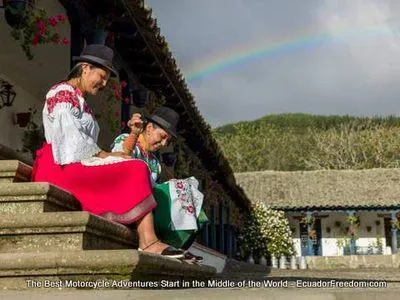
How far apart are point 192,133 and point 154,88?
12.7 feet

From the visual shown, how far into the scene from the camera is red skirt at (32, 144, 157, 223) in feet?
13.1

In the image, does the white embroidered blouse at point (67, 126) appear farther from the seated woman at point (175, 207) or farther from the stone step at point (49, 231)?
the stone step at point (49, 231)

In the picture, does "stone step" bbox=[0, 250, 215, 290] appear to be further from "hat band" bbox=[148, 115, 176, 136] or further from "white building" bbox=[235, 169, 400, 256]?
"white building" bbox=[235, 169, 400, 256]

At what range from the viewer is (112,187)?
13.2 ft

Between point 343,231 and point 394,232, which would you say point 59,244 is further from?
point 343,231

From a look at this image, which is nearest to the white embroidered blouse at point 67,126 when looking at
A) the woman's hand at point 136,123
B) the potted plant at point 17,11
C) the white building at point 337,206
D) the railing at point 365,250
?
the woman's hand at point 136,123

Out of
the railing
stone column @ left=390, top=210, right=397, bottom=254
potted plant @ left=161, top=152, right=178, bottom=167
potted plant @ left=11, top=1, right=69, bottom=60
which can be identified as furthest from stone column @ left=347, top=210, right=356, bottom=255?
potted plant @ left=11, top=1, right=69, bottom=60

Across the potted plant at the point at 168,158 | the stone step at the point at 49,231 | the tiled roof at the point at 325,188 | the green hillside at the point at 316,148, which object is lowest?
the stone step at the point at 49,231

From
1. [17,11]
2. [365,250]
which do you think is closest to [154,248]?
[17,11]

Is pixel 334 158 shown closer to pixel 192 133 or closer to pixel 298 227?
pixel 298 227

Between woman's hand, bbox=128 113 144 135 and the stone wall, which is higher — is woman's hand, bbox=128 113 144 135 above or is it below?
above

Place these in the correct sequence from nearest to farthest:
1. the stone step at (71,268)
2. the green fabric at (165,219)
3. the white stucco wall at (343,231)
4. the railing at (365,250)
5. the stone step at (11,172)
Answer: the stone step at (71,268) → the stone step at (11,172) → the green fabric at (165,219) → the railing at (365,250) → the white stucco wall at (343,231)

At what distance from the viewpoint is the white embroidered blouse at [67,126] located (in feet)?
13.6

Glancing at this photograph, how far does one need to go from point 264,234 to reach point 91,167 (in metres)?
25.8
